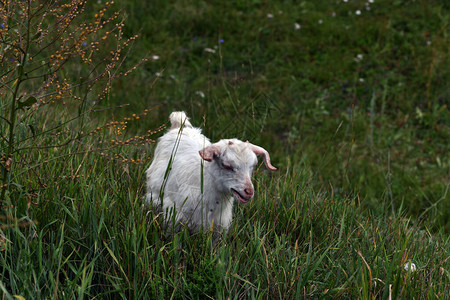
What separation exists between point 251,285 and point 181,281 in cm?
40

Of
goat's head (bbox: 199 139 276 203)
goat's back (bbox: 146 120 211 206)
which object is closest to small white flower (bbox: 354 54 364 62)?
goat's back (bbox: 146 120 211 206)

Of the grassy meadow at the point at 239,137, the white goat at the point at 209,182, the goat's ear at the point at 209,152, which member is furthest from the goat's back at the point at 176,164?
the goat's ear at the point at 209,152

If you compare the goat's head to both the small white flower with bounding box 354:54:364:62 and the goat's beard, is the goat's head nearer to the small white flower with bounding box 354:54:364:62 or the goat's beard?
the goat's beard

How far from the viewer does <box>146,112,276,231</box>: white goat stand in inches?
131

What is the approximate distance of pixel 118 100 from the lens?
7273 millimetres

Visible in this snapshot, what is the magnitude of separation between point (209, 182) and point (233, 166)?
0.98 ft

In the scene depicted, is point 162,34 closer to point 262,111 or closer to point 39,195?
point 262,111

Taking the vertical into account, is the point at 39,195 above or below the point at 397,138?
above

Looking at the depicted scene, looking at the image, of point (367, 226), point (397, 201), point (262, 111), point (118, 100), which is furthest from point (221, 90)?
point (367, 226)

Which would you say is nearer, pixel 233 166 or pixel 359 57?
pixel 233 166

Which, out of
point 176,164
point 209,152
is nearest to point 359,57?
point 176,164

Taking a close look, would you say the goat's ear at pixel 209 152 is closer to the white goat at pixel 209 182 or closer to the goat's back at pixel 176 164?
the white goat at pixel 209 182

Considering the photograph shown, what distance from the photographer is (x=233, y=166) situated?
132 inches

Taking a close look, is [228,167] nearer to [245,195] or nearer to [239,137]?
[245,195]
